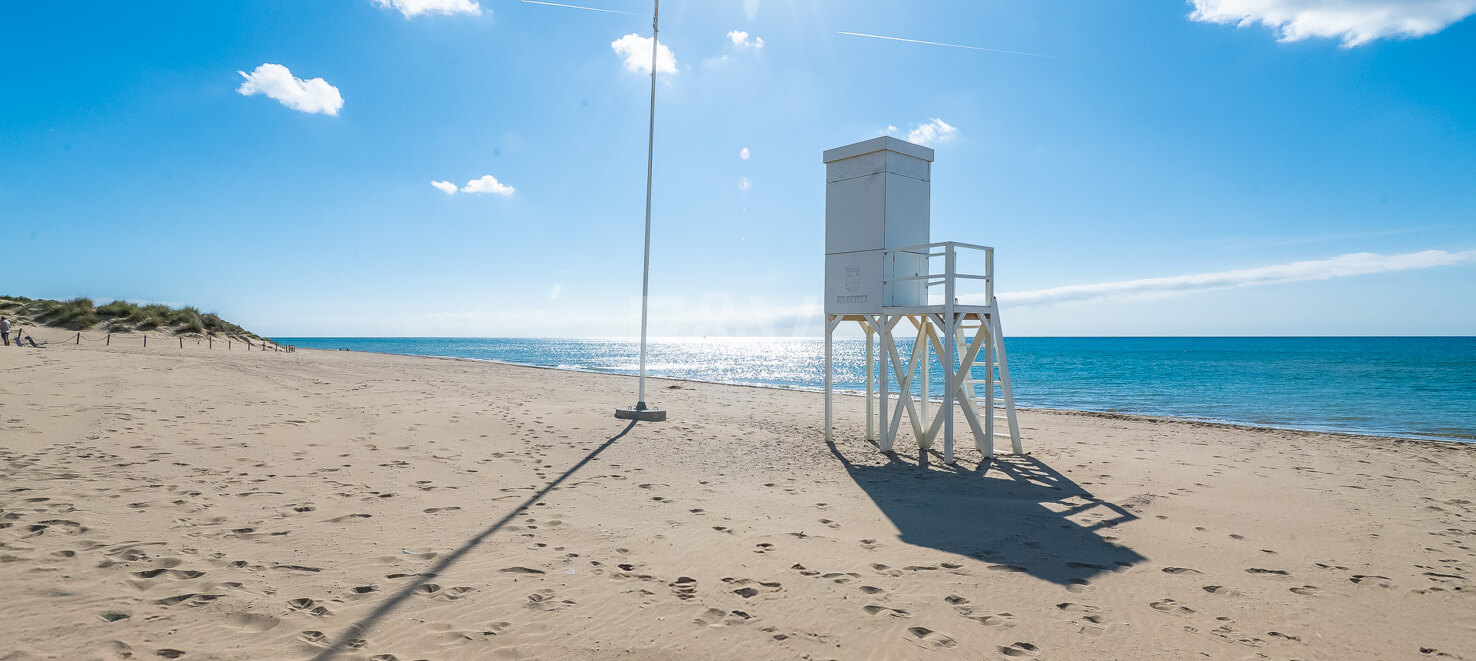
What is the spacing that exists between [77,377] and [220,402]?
4.47 metres

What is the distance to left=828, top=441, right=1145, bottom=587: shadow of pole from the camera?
6094mm

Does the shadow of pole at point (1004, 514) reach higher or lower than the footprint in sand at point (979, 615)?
higher

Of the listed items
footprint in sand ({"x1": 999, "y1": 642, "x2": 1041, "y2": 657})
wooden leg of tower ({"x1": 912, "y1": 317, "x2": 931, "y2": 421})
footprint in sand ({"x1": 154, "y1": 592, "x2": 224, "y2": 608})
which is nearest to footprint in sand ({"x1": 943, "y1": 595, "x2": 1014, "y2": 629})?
footprint in sand ({"x1": 999, "y1": 642, "x2": 1041, "y2": 657})

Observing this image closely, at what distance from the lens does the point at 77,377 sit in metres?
14.5

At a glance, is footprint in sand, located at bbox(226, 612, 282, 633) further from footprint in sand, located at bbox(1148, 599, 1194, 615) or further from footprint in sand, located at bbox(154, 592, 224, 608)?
footprint in sand, located at bbox(1148, 599, 1194, 615)

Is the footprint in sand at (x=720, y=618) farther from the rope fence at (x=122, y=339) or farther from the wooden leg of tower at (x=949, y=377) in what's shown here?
the rope fence at (x=122, y=339)

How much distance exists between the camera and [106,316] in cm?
3562

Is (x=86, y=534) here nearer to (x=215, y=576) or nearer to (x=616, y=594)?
(x=215, y=576)

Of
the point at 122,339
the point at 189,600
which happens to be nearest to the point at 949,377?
the point at 189,600

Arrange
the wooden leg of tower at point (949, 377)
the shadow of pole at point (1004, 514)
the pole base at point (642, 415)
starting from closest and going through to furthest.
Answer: the shadow of pole at point (1004, 514) → the wooden leg of tower at point (949, 377) → the pole base at point (642, 415)

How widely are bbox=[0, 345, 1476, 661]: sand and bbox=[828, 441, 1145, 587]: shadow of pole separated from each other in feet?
0.17

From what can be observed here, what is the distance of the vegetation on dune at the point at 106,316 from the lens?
34.2 metres

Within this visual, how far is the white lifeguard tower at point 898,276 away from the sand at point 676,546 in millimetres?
976

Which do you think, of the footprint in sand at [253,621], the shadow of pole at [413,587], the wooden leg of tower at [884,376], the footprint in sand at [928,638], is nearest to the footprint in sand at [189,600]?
the footprint in sand at [253,621]
